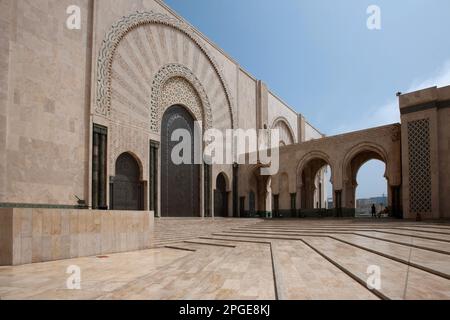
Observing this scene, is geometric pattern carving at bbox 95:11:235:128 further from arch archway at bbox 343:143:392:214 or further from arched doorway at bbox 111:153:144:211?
arch archway at bbox 343:143:392:214

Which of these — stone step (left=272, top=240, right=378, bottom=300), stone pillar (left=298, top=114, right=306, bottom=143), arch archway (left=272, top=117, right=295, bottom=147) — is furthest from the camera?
stone pillar (left=298, top=114, right=306, bottom=143)

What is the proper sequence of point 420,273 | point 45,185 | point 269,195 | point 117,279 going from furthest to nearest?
point 269,195, point 45,185, point 117,279, point 420,273

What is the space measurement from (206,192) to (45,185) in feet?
24.5

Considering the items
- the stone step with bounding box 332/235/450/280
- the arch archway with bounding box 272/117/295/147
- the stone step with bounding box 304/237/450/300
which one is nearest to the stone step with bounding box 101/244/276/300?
the stone step with bounding box 304/237/450/300

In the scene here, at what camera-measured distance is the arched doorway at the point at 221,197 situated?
15.8 m

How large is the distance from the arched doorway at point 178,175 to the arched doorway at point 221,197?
5.03 feet

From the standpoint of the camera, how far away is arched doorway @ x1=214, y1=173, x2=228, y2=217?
1576 cm

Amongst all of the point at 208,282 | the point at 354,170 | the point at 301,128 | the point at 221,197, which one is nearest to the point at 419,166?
the point at 354,170

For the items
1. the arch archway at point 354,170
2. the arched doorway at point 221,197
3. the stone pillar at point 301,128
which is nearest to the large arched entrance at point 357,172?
the arch archway at point 354,170

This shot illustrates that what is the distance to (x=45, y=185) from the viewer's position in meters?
8.30

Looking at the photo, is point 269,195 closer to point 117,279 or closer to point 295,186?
point 295,186

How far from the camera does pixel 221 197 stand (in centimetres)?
1619

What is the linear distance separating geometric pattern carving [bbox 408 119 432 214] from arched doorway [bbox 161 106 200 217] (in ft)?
26.3

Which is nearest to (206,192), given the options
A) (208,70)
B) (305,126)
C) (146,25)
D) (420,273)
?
(208,70)
